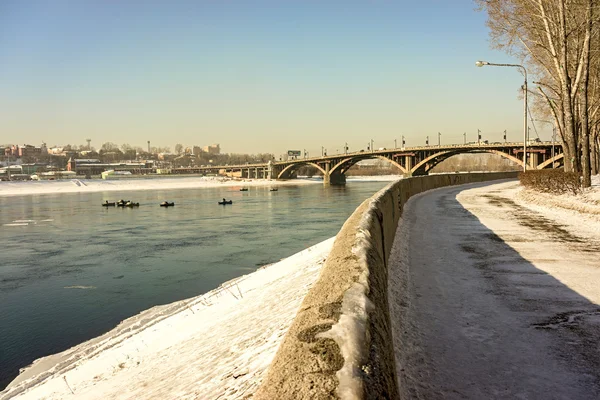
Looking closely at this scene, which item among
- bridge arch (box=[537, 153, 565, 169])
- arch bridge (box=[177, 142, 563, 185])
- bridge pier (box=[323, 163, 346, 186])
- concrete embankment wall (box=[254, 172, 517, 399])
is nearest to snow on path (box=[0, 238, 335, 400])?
concrete embankment wall (box=[254, 172, 517, 399])

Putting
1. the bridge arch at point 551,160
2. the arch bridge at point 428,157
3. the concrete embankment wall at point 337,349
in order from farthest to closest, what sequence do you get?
1. the arch bridge at point 428,157
2. the bridge arch at point 551,160
3. the concrete embankment wall at point 337,349

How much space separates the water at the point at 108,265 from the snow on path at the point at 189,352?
5.67 feet

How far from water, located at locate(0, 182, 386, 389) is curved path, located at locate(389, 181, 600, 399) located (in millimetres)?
8418

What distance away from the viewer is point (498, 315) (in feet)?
19.9

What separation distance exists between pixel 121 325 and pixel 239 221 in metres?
26.0

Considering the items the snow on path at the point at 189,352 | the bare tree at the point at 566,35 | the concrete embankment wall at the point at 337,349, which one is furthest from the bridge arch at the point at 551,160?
the concrete embankment wall at the point at 337,349

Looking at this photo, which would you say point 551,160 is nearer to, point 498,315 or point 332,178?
point 332,178

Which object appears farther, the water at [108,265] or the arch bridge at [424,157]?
the arch bridge at [424,157]

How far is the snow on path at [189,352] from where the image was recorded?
4.93 metres

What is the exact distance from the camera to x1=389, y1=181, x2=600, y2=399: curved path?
4188 mm

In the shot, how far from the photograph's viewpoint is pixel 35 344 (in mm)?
11250

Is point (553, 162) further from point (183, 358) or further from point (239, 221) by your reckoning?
point (183, 358)

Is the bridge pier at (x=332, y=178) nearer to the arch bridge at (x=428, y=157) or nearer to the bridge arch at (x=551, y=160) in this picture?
the arch bridge at (x=428, y=157)

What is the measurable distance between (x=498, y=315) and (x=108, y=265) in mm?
18446
